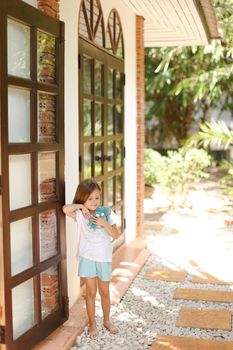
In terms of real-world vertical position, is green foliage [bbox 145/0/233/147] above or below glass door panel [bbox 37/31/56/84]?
above

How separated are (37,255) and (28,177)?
48cm

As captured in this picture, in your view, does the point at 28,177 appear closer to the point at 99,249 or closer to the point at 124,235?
the point at 99,249

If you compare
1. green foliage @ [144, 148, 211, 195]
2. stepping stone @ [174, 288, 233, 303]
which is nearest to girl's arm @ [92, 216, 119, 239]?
stepping stone @ [174, 288, 233, 303]

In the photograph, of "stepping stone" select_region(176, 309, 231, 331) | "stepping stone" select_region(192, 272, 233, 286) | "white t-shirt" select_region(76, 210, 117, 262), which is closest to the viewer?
"white t-shirt" select_region(76, 210, 117, 262)

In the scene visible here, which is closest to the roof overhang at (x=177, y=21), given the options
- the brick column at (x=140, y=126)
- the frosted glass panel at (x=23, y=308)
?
the brick column at (x=140, y=126)

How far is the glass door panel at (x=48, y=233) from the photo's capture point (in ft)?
11.7

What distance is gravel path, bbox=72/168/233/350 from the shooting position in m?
3.88

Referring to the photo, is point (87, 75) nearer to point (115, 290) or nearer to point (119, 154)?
point (119, 154)

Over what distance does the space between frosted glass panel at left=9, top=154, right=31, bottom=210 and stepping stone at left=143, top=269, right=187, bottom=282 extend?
7.78ft

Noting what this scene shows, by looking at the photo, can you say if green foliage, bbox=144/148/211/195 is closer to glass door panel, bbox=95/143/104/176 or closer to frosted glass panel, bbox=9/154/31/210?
glass door panel, bbox=95/143/104/176

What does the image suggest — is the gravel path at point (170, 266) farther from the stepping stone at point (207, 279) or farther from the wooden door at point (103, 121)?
the wooden door at point (103, 121)

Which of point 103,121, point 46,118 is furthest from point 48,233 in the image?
point 103,121

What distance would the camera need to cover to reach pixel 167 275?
18.0ft

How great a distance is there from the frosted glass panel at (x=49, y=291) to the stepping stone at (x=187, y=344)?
0.72 m
